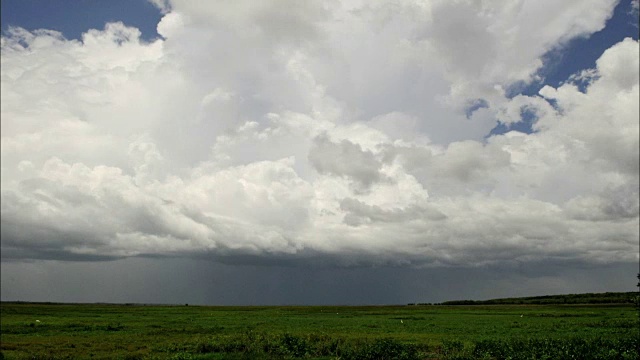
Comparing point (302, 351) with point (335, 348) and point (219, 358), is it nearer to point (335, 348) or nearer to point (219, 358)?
point (335, 348)

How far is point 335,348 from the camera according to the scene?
3691 cm

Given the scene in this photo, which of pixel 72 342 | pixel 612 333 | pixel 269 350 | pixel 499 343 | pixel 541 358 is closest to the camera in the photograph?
pixel 541 358

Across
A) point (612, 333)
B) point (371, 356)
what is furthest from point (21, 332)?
point (612, 333)

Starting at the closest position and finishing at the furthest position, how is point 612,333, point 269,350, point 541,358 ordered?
point 541,358 < point 269,350 < point 612,333

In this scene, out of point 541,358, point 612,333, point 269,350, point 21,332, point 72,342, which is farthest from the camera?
point 21,332

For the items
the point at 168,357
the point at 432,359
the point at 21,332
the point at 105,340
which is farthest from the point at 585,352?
the point at 21,332

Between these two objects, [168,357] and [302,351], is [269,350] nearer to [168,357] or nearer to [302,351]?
[302,351]

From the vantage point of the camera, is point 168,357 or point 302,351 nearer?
point 168,357

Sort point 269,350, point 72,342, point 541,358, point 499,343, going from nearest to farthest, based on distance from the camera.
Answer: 1. point 541,358
2. point 269,350
3. point 499,343
4. point 72,342

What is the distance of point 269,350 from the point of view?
1411 inches

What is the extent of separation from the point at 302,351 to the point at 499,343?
655 inches

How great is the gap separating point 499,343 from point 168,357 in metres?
26.6

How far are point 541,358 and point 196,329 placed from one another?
1645 inches

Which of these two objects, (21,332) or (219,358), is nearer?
(219,358)
